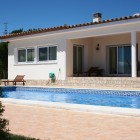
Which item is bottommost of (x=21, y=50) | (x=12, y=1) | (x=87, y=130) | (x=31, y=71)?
(x=87, y=130)

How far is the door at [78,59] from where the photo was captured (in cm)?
2117

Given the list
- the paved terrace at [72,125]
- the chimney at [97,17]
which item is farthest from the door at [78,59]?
the paved terrace at [72,125]

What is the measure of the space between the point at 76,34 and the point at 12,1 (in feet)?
20.8

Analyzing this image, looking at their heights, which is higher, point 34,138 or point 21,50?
point 21,50

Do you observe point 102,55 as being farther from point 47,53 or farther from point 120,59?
point 47,53

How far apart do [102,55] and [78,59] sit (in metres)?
1.74

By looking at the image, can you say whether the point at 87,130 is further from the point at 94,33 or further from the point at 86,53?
the point at 86,53

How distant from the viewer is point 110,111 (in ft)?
27.4

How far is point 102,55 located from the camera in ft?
69.8

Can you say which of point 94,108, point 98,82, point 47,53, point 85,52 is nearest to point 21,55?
point 47,53

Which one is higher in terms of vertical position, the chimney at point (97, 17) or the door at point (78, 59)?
the chimney at point (97, 17)

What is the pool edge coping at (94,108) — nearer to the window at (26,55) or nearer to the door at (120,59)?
the door at (120,59)

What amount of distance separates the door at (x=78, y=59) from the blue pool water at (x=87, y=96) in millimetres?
3872

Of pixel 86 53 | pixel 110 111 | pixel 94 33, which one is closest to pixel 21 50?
pixel 86 53
